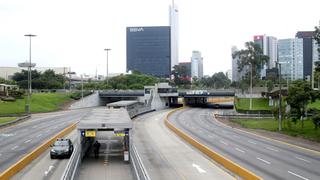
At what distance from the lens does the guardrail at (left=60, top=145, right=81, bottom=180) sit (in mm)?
24816

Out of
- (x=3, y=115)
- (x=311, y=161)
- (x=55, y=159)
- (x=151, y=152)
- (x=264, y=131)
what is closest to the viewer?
(x=311, y=161)

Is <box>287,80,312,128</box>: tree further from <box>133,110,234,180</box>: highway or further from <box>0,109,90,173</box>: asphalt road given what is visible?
<box>0,109,90,173</box>: asphalt road

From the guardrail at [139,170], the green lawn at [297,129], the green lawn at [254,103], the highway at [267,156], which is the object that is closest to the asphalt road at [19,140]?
the guardrail at [139,170]

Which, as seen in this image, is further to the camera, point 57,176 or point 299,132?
point 299,132

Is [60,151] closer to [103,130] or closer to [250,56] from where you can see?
[103,130]

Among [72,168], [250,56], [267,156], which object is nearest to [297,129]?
[267,156]

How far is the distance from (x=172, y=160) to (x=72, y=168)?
517 inches

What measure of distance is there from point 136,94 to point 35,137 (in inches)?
3226

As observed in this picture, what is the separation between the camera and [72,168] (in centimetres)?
2806

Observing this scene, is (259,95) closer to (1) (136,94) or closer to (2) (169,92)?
(2) (169,92)

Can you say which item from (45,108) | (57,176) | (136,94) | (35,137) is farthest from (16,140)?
(136,94)

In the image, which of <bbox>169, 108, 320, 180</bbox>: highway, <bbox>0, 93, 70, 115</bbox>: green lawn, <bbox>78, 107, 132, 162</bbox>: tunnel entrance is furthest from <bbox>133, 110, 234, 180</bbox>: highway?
<bbox>0, 93, 70, 115</bbox>: green lawn

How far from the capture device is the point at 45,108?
109750 mm

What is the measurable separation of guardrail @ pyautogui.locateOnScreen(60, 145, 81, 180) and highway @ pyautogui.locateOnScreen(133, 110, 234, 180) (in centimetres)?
475
